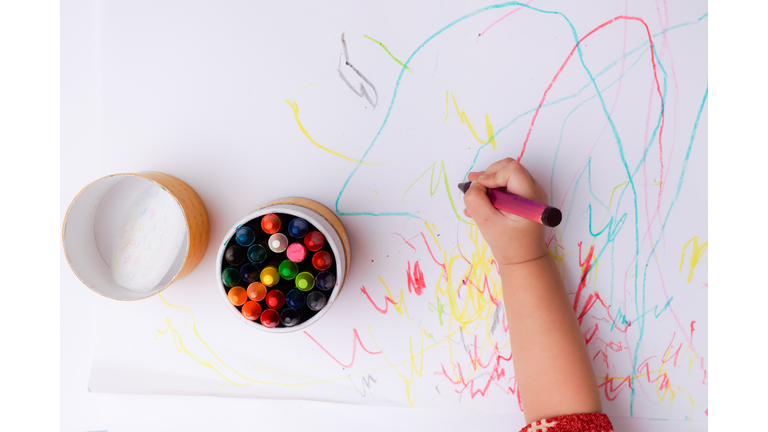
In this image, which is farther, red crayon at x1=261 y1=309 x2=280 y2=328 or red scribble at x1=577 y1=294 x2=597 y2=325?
red scribble at x1=577 y1=294 x2=597 y2=325

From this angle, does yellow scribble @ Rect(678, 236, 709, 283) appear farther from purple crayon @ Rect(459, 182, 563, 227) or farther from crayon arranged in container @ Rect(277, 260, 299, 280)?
crayon arranged in container @ Rect(277, 260, 299, 280)

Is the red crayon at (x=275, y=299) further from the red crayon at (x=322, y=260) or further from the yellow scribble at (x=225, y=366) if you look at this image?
the yellow scribble at (x=225, y=366)

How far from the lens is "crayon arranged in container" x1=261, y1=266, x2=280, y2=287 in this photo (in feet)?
1.59

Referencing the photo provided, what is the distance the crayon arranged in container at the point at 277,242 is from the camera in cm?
48

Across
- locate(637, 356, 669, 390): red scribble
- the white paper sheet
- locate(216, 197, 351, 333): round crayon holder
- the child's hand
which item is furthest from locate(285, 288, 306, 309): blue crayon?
locate(637, 356, 669, 390): red scribble

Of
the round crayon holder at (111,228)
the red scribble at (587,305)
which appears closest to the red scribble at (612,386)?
the red scribble at (587,305)

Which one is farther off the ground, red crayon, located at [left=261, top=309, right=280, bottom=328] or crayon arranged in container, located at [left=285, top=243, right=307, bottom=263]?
crayon arranged in container, located at [left=285, top=243, right=307, bottom=263]

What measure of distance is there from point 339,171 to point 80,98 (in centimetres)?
43

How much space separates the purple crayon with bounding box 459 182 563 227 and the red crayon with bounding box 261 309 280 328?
Answer: 32 cm

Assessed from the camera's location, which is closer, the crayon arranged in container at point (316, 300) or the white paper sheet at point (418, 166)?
the crayon arranged in container at point (316, 300)

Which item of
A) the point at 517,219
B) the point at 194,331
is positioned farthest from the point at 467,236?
the point at 194,331

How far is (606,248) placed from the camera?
2.02 ft

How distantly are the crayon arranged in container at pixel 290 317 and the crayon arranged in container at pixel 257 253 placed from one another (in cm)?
7

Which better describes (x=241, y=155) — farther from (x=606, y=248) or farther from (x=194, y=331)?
(x=606, y=248)
